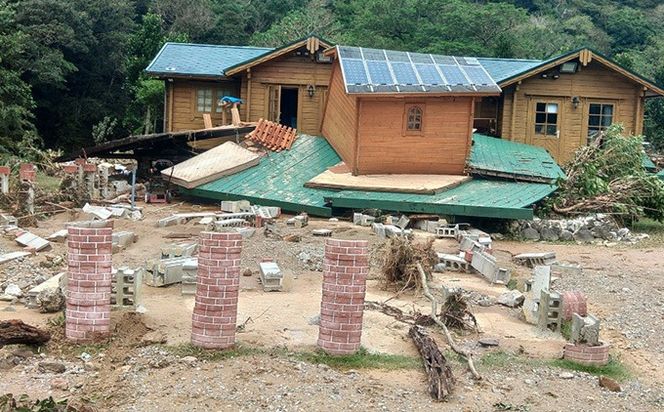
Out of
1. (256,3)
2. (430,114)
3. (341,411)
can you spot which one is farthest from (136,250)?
(256,3)

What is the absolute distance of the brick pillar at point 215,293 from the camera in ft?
28.1

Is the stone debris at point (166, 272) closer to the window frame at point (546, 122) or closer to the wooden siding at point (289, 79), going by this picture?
the wooden siding at point (289, 79)

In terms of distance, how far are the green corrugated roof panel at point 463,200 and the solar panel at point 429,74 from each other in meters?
2.61

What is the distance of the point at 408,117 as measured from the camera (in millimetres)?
19688

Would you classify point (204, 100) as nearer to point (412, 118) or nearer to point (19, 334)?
point (412, 118)

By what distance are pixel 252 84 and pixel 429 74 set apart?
21.8 feet

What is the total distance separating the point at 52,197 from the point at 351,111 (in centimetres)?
728

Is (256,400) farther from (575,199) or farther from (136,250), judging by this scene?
(575,199)

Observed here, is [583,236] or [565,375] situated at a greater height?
[583,236]

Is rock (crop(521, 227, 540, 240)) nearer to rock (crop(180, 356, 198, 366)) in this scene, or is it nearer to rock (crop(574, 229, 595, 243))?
rock (crop(574, 229, 595, 243))

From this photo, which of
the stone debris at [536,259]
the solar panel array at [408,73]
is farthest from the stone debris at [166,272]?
the solar panel array at [408,73]

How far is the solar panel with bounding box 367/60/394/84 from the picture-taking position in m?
19.3

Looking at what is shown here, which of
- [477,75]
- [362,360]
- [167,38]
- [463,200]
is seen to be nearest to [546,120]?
[477,75]

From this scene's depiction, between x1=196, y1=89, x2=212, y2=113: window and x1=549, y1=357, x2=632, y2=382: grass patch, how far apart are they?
1798 centimetres
